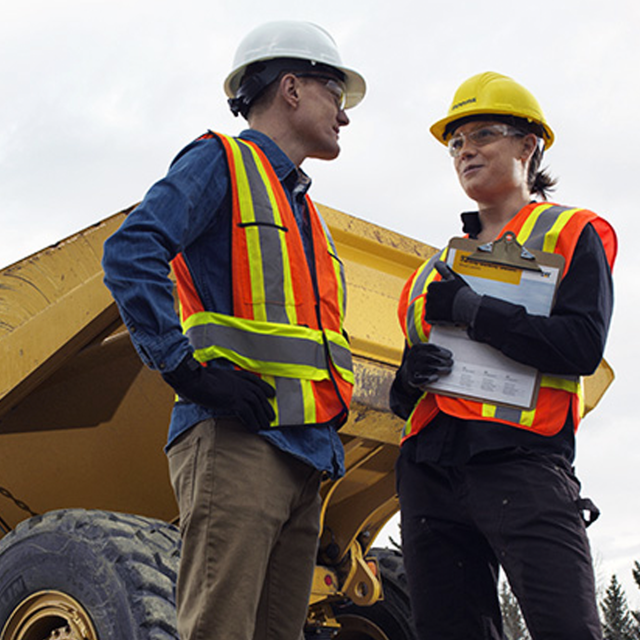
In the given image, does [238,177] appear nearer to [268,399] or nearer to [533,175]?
[268,399]

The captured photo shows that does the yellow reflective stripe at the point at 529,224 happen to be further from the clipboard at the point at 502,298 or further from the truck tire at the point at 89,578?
the truck tire at the point at 89,578

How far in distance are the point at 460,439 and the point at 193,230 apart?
0.84m

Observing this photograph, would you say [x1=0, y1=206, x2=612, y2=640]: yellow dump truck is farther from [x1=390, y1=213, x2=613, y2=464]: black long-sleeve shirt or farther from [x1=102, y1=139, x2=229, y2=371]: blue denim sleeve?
[x1=102, y1=139, x2=229, y2=371]: blue denim sleeve

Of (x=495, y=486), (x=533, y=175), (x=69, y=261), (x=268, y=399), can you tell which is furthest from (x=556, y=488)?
(x=69, y=261)

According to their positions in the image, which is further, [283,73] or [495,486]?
[283,73]

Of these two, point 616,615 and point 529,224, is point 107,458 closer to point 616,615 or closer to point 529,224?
point 529,224

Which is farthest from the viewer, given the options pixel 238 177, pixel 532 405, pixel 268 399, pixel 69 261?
pixel 69 261

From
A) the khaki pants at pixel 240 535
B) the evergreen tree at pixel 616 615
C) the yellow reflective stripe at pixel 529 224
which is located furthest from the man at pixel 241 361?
the evergreen tree at pixel 616 615

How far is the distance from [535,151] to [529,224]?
29 cm

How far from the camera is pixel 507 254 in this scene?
2586mm

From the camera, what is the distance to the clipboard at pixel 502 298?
2496mm

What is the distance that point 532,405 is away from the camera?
2467 mm

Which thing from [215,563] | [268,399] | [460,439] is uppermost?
[460,439]

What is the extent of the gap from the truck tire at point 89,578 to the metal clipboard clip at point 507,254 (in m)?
1.40
